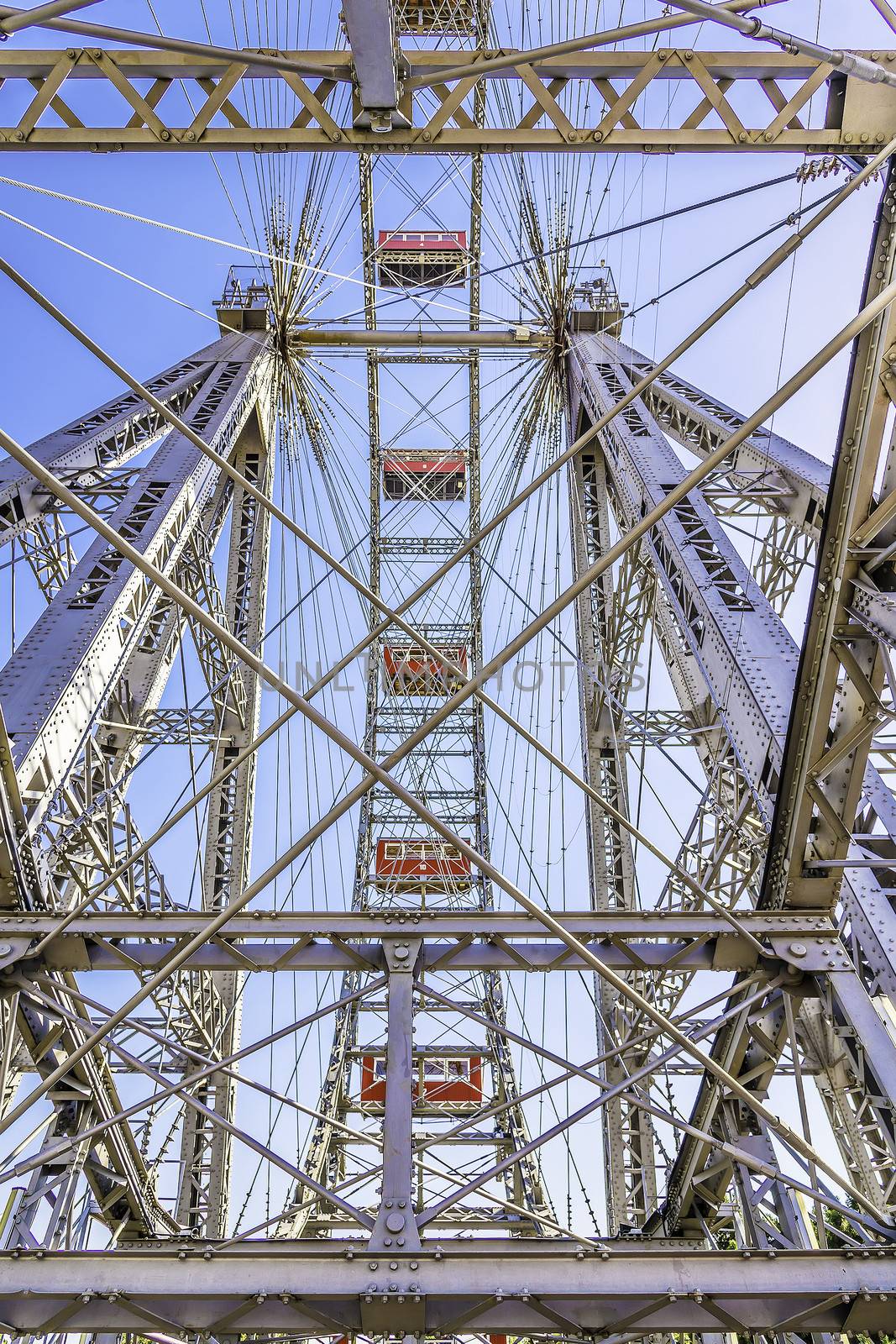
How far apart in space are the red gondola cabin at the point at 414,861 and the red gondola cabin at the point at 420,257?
11978 mm

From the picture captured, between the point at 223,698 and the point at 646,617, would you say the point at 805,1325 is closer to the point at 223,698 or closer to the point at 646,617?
the point at 646,617

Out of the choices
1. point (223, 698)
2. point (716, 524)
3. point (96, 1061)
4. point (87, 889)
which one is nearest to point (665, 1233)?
point (96, 1061)

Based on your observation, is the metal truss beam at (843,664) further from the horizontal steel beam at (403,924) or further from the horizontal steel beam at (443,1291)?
the horizontal steel beam at (443,1291)

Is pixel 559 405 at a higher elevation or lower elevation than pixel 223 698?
higher

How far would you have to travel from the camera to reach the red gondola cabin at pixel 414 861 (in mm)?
24953

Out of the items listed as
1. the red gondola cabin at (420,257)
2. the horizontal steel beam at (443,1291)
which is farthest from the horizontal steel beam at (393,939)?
the red gondola cabin at (420,257)

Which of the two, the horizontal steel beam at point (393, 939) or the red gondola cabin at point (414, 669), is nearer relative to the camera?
the horizontal steel beam at point (393, 939)

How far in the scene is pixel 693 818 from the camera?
10.4 meters

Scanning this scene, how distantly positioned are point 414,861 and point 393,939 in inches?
698

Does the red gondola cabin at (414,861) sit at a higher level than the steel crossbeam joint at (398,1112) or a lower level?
higher

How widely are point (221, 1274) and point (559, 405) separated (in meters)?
14.5

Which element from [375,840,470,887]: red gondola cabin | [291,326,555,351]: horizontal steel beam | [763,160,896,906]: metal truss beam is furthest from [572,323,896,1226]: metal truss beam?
[375,840,470,887]: red gondola cabin

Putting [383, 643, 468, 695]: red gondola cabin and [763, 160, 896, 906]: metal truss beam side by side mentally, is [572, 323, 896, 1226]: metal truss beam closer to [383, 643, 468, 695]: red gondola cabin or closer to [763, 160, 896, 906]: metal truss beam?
[763, 160, 896, 906]: metal truss beam

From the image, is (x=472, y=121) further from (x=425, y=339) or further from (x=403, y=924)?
(x=425, y=339)
